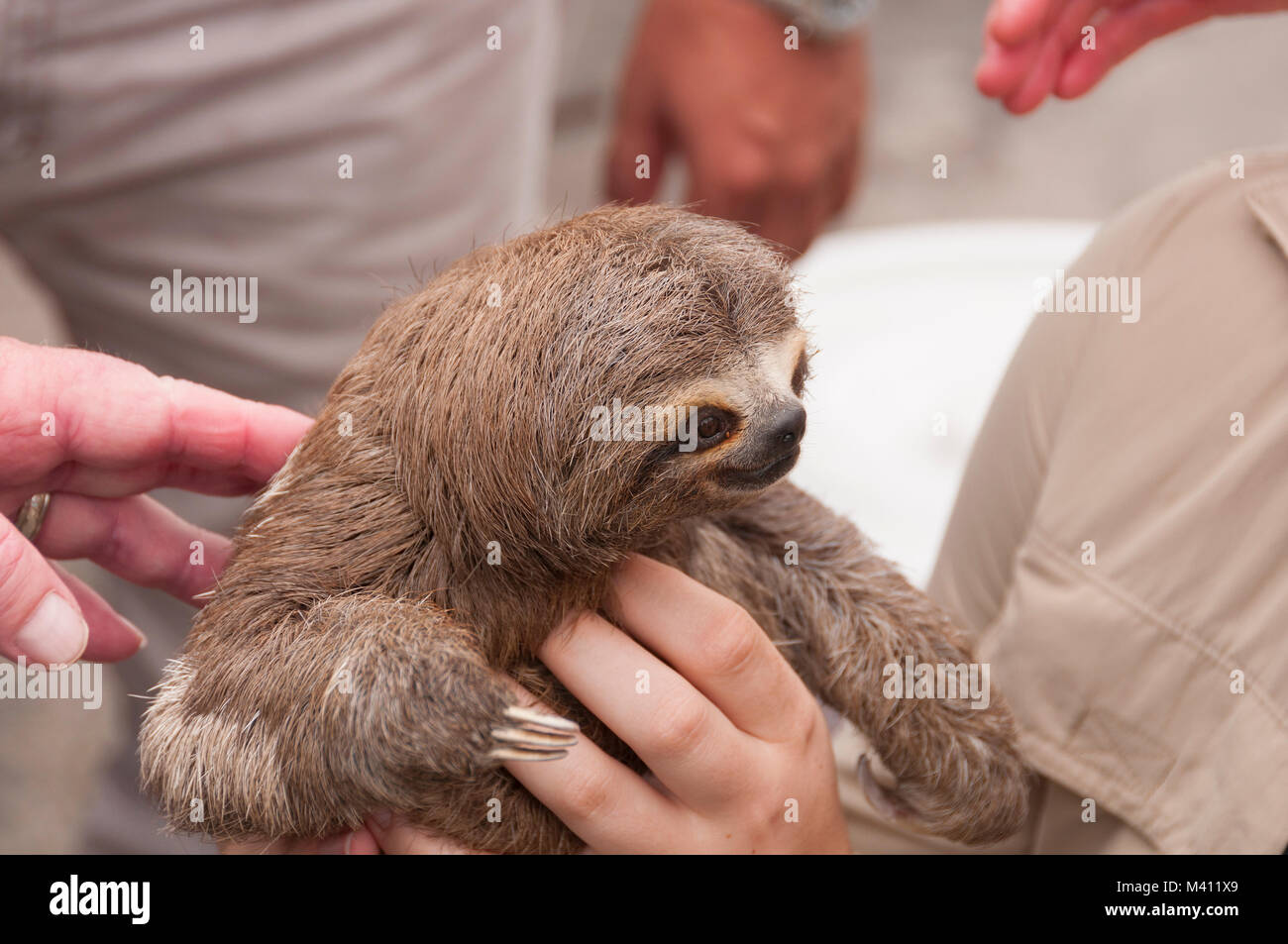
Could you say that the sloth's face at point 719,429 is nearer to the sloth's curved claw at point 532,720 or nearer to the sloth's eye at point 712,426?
the sloth's eye at point 712,426

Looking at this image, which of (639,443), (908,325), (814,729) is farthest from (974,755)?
(908,325)

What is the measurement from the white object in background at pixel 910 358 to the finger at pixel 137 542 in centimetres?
146

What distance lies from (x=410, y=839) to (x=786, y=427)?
0.74 metres

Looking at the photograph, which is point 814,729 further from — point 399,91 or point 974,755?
point 399,91

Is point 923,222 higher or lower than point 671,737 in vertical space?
higher

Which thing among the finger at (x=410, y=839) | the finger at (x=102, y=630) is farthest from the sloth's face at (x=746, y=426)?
the finger at (x=102, y=630)

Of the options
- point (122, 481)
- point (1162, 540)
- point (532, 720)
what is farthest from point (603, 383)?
point (122, 481)

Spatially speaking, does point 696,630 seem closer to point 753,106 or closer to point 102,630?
point 102,630

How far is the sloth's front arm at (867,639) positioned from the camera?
1.57 metres

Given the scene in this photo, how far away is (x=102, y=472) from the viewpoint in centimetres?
181

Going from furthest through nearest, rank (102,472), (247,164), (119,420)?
(247,164) → (102,472) → (119,420)

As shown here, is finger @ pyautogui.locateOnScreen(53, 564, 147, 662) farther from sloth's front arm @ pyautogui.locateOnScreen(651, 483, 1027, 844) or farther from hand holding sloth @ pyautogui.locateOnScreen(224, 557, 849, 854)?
sloth's front arm @ pyautogui.locateOnScreen(651, 483, 1027, 844)

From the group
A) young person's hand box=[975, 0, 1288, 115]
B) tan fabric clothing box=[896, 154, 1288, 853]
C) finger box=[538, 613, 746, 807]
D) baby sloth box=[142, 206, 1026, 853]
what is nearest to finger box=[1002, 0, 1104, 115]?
young person's hand box=[975, 0, 1288, 115]
